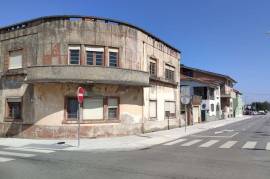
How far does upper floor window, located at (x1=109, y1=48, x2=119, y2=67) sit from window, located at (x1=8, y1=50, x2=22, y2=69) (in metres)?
6.04

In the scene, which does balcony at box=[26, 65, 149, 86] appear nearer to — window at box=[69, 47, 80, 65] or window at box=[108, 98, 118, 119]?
window at box=[69, 47, 80, 65]

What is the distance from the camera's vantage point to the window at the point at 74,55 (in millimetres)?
21281

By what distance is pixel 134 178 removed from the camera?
8.99 m

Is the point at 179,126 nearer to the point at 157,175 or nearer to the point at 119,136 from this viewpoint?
the point at 119,136

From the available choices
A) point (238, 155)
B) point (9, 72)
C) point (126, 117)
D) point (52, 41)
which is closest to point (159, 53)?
point (126, 117)

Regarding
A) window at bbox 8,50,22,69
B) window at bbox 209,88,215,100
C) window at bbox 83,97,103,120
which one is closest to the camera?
window at bbox 83,97,103,120

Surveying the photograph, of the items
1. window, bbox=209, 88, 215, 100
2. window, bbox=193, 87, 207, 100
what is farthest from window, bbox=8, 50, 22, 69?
window, bbox=209, 88, 215, 100

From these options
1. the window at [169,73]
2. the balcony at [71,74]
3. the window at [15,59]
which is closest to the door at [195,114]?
the window at [169,73]

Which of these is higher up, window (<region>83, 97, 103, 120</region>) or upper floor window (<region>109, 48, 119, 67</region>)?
upper floor window (<region>109, 48, 119, 67</region>)

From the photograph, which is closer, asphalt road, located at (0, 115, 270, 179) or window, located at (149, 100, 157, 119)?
asphalt road, located at (0, 115, 270, 179)

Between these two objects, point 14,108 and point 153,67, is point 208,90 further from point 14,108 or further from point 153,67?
point 14,108

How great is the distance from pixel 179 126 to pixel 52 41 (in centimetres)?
1611

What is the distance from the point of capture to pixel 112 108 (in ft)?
73.0

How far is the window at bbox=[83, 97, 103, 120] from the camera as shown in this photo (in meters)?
21.2
